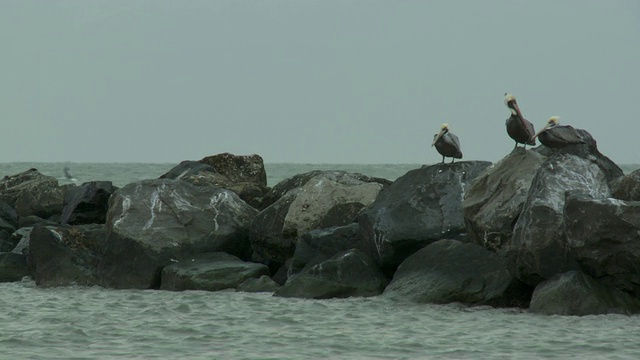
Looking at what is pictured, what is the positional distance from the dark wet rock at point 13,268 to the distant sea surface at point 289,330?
2525mm

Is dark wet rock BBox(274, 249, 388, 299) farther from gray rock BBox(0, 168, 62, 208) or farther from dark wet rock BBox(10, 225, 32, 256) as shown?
gray rock BBox(0, 168, 62, 208)

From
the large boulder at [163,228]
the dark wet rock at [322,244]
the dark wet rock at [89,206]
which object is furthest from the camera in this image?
the dark wet rock at [89,206]

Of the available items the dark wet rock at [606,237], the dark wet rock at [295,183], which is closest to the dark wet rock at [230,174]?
the dark wet rock at [295,183]

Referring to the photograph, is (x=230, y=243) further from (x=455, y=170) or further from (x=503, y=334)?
(x=503, y=334)

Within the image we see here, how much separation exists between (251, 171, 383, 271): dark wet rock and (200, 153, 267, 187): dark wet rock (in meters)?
5.21

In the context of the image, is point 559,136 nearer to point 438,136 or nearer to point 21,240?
point 438,136

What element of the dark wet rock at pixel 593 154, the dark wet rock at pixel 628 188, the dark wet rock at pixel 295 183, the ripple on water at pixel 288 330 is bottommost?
the ripple on water at pixel 288 330

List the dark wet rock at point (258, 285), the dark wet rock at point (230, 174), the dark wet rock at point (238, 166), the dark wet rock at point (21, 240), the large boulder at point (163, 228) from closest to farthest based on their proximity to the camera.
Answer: the dark wet rock at point (258, 285) → the large boulder at point (163, 228) → the dark wet rock at point (21, 240) → the dark wet rock at point (230, 174) → the dark wet rock at point (238, 166)

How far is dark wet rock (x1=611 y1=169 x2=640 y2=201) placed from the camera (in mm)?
15148

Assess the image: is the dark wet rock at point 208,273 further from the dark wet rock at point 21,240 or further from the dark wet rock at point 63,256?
the dark wet rock at point 21,240

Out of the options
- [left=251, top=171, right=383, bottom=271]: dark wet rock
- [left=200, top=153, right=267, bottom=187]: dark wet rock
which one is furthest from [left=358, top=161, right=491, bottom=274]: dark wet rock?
[left=200, top=153, right=267, bottom=187]: dark wet rock

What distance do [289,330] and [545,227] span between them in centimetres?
323

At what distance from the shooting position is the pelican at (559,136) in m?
16.3

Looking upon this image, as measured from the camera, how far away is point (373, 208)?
53.5 ft
